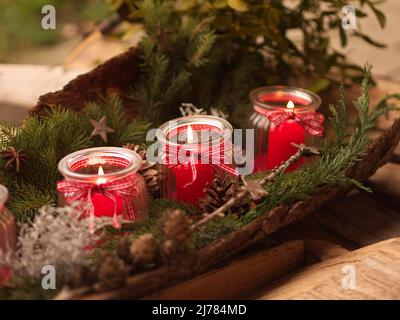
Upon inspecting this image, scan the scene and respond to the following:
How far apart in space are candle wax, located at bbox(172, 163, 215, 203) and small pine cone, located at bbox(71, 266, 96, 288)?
28cm

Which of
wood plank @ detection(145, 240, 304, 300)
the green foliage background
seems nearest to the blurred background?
the green foliage background

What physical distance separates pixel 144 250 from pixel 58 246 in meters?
0.11

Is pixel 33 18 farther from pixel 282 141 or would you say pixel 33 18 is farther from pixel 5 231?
pixel 5 231

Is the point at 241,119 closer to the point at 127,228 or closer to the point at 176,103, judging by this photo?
the point at 176,103

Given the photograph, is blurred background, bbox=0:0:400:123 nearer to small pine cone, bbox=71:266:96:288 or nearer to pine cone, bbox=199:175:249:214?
pine cone, bbox=199:175:249:214

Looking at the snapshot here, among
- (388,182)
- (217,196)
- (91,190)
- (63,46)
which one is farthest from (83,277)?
(63,46)

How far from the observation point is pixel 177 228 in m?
0.79

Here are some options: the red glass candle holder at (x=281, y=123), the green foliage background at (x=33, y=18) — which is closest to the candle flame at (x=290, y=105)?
the red glass candle holder at (x=281, y=123)

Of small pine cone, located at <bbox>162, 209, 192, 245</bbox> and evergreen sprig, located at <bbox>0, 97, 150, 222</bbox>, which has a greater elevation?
evergreen sprig, located at <bbox>0, 97, 150, 222</bbox>

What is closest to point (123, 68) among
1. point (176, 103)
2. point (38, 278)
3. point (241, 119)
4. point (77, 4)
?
point (176, 103)

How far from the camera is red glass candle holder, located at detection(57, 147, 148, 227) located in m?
0.89

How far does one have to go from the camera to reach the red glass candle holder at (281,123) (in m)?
1.12

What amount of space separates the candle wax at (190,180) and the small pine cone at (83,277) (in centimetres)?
28

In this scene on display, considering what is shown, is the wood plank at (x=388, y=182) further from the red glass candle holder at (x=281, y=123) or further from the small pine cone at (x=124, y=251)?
the small pine cone at (x=124, y=251)
